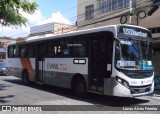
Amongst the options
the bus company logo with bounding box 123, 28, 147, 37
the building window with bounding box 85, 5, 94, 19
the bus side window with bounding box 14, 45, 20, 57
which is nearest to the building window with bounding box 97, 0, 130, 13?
the building window with bounding box 85, 5, 94, 19

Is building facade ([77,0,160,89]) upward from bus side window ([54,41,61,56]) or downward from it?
upward

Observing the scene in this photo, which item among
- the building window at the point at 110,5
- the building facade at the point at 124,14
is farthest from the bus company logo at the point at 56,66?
the building window at the point at 110,5

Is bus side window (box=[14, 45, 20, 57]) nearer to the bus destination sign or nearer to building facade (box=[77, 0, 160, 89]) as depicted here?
building facade (box=[77, 0, 160, 89])

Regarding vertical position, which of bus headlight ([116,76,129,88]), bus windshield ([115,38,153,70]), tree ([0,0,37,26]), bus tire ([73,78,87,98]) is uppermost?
tree ([0,0,37,26])

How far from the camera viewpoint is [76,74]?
1305cm

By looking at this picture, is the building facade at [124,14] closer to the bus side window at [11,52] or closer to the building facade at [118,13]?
the building facade at [118,13]

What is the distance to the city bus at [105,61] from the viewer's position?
1083 cm

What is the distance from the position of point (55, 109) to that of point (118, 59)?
9.72 feet

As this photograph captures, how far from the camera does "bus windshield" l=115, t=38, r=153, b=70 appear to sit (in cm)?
1081

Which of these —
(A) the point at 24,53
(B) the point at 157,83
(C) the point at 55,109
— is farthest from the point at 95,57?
(A) the point at 24,53

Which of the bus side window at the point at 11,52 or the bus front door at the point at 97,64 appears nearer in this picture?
the bus front door at the point at 97,64

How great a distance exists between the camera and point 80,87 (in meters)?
12.8

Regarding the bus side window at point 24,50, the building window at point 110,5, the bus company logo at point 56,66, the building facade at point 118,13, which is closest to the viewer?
the bus company logo at point 56,66

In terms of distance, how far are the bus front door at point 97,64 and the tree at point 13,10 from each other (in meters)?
2.89
